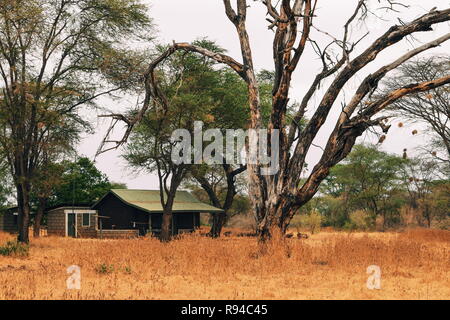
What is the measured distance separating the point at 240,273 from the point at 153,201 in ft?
96.6

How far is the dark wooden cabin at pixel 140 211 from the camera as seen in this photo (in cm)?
3931

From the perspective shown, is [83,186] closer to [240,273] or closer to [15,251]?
[15,251]

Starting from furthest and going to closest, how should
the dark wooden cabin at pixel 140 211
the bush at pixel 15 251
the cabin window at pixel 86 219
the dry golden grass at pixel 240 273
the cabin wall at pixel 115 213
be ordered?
1. the cabin window at pixel 86 219
2. the cabin wall at pixel 115 213
3. the dark wooden cabin at pixel 140 211
4. the bush at pixel 15 251
5. the dry golden grass at pixel 240 273

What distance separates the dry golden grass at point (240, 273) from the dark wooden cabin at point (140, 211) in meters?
22.7

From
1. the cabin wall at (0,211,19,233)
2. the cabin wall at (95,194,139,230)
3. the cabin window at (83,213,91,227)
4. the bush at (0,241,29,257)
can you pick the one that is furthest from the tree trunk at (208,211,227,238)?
the bush at (0,241,29,257)

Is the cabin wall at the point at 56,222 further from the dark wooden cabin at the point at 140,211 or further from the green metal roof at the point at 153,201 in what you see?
the green metal roof at the point at 153,201

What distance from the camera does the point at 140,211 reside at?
40031mm

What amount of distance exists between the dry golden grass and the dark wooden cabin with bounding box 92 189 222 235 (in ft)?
74.5

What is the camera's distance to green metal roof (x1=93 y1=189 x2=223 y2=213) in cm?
3847

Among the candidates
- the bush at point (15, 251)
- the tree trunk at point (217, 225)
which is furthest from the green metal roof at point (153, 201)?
the bush at point (15, 251)

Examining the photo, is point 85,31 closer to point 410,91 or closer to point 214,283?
point 410,91

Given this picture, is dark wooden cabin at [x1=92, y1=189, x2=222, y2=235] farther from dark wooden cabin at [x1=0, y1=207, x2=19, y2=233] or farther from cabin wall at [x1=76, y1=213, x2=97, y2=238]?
dark wooden cabin at [x1=0, y1=207, x2=19, y2=233]
